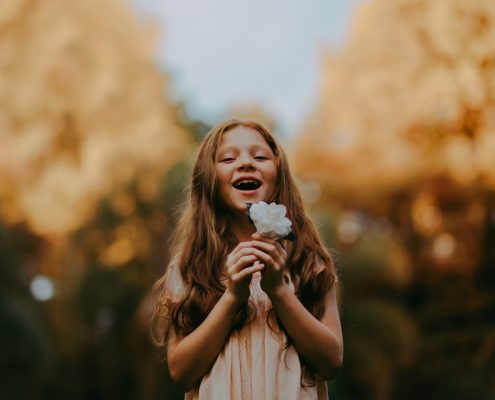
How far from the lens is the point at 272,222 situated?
1622 millimetres

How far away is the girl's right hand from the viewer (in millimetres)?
1626

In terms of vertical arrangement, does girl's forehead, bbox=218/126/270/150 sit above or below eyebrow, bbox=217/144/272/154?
above

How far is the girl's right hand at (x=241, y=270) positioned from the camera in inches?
64.0

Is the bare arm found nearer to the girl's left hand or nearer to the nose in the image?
the girl's left hand

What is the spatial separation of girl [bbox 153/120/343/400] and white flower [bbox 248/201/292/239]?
0.09ft

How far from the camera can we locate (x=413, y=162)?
12.7 metres

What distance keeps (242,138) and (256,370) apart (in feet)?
2.26

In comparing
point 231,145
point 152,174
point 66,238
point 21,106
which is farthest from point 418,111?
point 231,145

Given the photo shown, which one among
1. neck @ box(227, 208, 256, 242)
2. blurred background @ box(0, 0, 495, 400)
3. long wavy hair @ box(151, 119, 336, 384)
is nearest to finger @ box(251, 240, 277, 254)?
long wavy hair @ box(151, 119, 336, 384)

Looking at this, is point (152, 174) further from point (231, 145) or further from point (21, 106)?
Answer: point (231, 145)

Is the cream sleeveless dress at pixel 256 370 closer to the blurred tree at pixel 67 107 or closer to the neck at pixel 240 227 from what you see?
the neck at pixel 240 227

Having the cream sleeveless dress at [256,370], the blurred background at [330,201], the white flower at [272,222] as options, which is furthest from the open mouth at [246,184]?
the blurred background at [330,201]

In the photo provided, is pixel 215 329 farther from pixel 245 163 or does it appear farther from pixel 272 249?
pixel 245 163

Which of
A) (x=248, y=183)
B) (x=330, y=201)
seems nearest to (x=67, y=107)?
(x=330, y=201)
